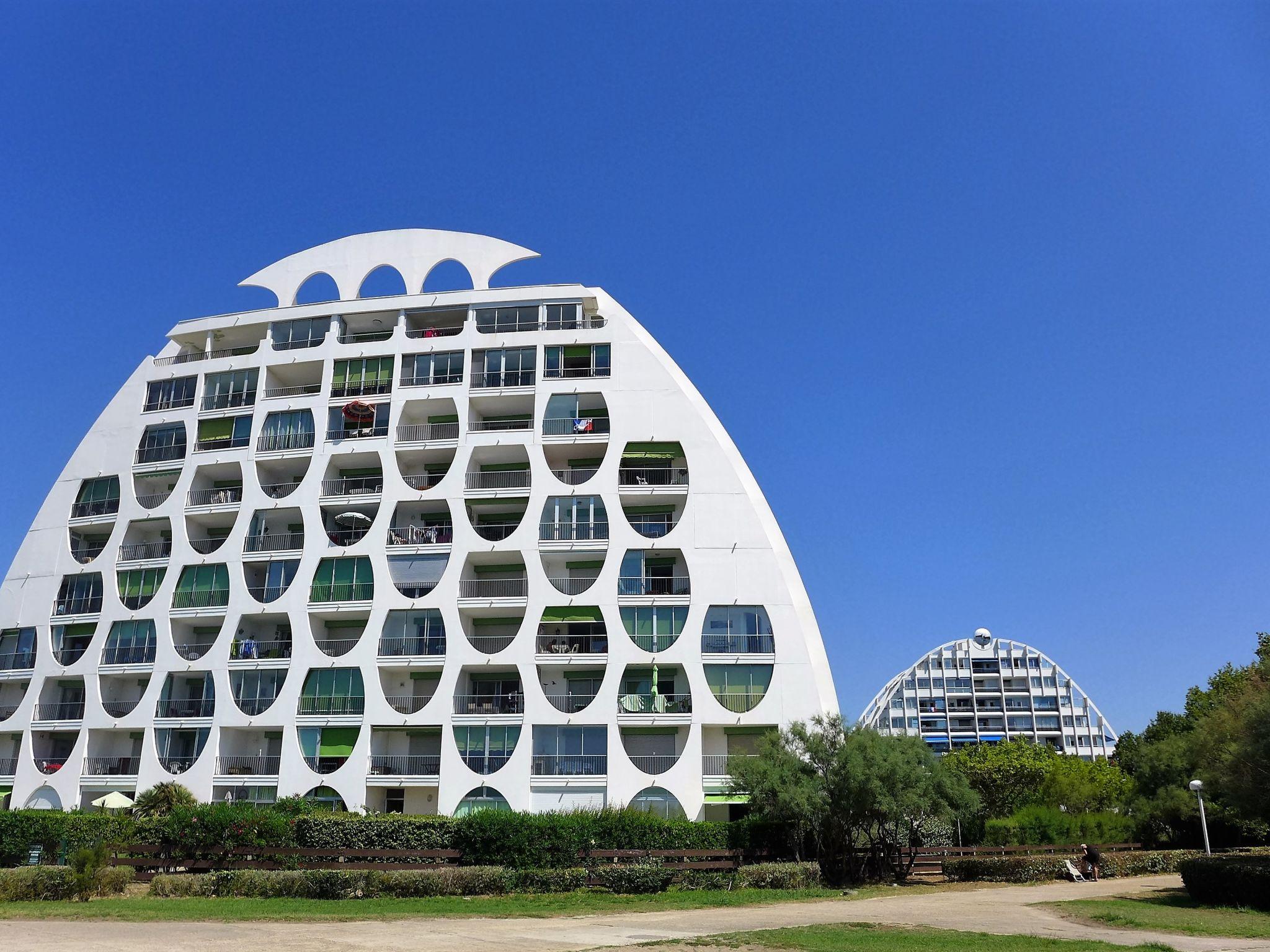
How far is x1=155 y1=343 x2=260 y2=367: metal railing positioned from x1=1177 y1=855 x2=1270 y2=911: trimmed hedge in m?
53.3

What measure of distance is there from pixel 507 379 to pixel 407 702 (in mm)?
17928

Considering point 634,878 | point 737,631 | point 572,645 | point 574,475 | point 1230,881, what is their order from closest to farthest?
1. point 1230,881
2. point 634,878
3. point 737,631
4. point 572,645
5. point 574,475

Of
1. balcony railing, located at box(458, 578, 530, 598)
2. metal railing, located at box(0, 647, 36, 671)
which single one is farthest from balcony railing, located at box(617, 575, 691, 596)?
metal railing, located at box(0, 647, 36, 671)

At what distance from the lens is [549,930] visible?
890 inches

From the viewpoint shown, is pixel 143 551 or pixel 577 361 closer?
pixel 577 361

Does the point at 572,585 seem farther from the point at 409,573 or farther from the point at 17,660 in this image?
the point at 17,660

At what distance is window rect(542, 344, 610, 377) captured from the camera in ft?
180

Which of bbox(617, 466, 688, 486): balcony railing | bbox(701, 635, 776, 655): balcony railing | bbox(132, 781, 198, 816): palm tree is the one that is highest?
bbox(617, 466, 688, 486): balcony railing

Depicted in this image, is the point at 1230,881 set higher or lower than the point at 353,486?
lower

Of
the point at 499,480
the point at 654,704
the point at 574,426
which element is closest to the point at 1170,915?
the point at 654,704

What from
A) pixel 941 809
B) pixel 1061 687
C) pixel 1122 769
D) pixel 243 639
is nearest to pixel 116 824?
pixel 243 639

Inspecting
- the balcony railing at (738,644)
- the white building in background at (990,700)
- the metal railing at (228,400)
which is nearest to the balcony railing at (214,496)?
the metal railing at (228,400)

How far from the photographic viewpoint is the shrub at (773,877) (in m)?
33.5

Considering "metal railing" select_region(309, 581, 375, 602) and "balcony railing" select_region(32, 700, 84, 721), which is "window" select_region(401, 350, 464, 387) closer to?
"metal railing" select_region(309, 581, 375, 602)
